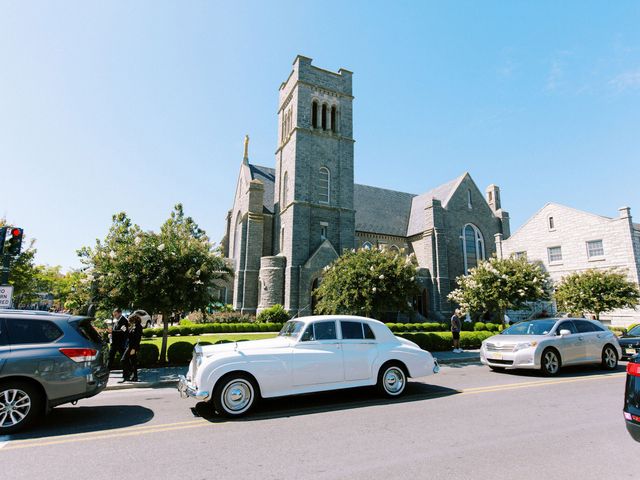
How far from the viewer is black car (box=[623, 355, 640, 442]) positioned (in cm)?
369

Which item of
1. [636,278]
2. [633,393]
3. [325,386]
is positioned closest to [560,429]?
[633,393]

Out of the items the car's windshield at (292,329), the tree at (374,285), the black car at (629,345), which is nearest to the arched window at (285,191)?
the tree at (374,285)

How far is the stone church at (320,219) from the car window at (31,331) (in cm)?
2112

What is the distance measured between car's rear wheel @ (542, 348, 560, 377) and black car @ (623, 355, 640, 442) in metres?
6.46

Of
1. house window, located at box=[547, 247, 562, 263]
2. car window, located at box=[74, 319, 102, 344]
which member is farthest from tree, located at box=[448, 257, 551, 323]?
car window, located at box=[74, 319, 102, 344]

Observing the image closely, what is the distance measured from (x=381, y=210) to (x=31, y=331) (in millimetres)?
33884

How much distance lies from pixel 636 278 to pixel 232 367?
90.0ft

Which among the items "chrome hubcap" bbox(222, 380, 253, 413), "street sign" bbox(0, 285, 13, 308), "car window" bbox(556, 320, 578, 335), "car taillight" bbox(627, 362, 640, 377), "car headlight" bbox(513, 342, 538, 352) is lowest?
"chrome hubcap" bbox(222, 380, 253, 413)

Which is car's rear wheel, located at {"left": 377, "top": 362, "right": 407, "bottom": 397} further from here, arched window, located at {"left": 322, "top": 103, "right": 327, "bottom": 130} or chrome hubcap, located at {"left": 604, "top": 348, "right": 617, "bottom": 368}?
arched window, located at {"left": 322, "top": 103, "right": 327, "bottom": 130}

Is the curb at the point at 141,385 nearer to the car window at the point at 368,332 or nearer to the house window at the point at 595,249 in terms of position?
the car window at the point at 368,332

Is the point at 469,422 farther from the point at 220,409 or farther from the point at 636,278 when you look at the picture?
the point at 636,278

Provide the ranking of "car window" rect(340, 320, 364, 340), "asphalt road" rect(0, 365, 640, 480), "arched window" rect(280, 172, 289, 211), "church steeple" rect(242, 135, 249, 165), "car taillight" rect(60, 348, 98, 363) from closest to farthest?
"asphalt road" rect(0, 365, 640, 480), "car taillight" rect(60, 348, 98, 363), "car window" rect(340, 320, 364, 340), "arched window" rect(280, 172, 289, 211), "church steeple" rect(242, 135, 249, 165)

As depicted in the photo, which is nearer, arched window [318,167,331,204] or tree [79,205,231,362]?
tree [79,205,231,362]

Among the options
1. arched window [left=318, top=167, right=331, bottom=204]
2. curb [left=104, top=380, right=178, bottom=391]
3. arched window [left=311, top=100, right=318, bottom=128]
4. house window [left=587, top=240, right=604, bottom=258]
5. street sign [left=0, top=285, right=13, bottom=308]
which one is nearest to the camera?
curb [left=104, top=380, right=178, bottom=391]
